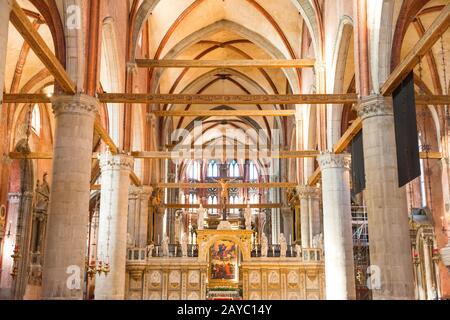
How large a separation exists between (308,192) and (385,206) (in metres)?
12.8

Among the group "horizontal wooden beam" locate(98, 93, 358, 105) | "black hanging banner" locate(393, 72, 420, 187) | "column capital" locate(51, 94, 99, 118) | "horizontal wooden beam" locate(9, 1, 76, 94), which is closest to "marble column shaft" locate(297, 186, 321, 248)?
"horizontal wooden beam" locate(98, 93, 358, 105)

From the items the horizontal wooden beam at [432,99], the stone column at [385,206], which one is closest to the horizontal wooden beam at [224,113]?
the stone column at [385,206]

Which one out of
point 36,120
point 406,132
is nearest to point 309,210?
point 406,132

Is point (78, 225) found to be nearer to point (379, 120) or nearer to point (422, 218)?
point (379, 120)

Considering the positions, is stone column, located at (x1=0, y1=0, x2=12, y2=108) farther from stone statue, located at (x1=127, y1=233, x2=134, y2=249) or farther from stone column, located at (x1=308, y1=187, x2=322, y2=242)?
stone column, located at (x1=308, y1=187, x2=322, y2=242)

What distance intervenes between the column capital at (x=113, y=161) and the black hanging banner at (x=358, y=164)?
8699 mm

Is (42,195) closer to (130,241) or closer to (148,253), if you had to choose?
(130,241)

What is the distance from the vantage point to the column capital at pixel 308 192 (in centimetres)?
2672

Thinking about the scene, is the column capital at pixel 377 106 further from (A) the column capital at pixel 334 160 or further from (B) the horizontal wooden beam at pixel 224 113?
(B) the horizontal wooden beam at pixel 224 113

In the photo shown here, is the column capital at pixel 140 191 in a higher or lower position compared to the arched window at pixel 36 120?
lower

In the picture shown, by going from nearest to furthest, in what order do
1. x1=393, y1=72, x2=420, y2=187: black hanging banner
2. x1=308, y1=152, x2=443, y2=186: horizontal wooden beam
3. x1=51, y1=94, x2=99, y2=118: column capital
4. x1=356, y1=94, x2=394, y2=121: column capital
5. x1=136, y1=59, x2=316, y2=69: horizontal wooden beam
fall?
1. x1=393, y1=72, x2=420, y2=187: black hanging banner
2. x1=356, y1=94, x2=394, y2=121: column capital
3. x1=51, y1=94, x2=99, y2=118: column capital
4. x1=308, y1=152, x2=443, y2=186: horizontal wooden beam
5. x1=136, y1=59, x2=316, y2=69: horizontal wooden beam

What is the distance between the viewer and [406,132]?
43.6ft

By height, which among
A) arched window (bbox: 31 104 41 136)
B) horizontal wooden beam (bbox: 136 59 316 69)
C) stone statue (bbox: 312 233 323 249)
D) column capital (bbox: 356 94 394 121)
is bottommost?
stone statue (bbox: 312 233 323 249)

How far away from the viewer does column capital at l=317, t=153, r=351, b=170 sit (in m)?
20.6
